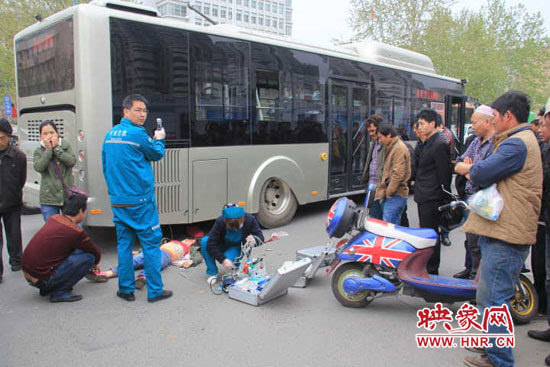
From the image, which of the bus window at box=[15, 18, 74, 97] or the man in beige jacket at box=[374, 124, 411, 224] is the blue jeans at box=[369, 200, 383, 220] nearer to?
the man in beige jacket at box=[374, 124, 411, 224]

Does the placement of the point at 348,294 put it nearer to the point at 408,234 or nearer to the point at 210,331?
the point at 408,234

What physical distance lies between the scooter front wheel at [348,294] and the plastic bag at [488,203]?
1487 mm

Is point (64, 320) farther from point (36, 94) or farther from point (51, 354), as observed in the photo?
point (36, 94)

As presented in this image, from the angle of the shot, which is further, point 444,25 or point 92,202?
point 444,25

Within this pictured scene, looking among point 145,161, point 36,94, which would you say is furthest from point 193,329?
point 36,94

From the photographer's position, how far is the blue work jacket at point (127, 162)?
13.2ft

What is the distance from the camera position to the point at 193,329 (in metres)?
3.69

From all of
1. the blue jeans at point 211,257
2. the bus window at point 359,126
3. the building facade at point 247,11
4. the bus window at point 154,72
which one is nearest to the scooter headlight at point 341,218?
the blue jeans at point 211,257

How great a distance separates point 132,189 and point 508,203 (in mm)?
3213

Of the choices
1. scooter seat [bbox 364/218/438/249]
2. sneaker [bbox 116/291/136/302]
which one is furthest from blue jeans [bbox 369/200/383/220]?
sneaker [bbox 116/291/136/302]

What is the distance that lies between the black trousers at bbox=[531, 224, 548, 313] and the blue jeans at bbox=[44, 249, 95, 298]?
440 cm

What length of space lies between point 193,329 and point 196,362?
567mm

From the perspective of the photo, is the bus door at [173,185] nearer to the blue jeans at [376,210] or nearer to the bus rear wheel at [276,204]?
the bus rear wheel at [276,204]

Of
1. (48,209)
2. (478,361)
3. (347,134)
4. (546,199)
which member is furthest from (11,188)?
(347,134)
